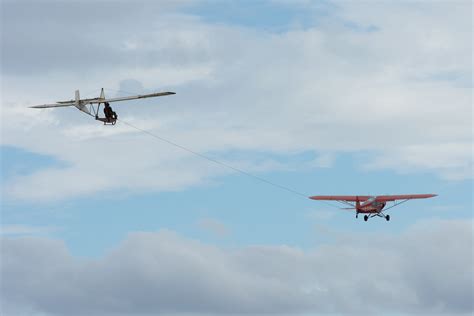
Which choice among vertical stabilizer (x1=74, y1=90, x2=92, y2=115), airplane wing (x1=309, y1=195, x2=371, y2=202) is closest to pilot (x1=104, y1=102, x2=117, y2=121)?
vertical stabilizer (x1=74, y1=90, x2=92, y2=115)

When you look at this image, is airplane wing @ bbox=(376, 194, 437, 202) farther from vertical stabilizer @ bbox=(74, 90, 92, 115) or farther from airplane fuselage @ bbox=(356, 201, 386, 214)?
vertical stabilizer @ bbox=(74, 90, 92, 115)

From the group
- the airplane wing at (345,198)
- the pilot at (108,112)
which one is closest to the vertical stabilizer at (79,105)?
the pilot at (108,112)

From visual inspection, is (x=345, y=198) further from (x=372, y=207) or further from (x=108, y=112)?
(x=108, y=112)

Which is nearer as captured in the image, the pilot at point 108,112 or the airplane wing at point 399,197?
the pilot at point 108,112

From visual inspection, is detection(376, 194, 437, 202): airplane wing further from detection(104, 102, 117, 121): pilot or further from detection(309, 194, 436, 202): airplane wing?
detection(104, 102, 117, 121): pilot

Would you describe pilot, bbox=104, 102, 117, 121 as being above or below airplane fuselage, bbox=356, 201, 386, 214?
above

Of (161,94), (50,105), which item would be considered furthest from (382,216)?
(50,105)

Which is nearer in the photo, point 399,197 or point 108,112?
point 108,112

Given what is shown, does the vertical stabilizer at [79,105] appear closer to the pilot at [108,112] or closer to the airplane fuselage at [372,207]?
the pilot at [108,112]

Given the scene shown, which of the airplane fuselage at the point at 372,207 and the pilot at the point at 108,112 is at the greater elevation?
the pilot at the point at 108,112

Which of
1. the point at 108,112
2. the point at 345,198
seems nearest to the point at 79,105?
the point at 108,112

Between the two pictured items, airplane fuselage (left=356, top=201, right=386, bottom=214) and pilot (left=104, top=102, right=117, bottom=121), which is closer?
pilot (left=104, top=102, right=117, bottom=121)

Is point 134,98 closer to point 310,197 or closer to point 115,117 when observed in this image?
point 115,117

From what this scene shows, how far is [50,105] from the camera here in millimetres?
130250
